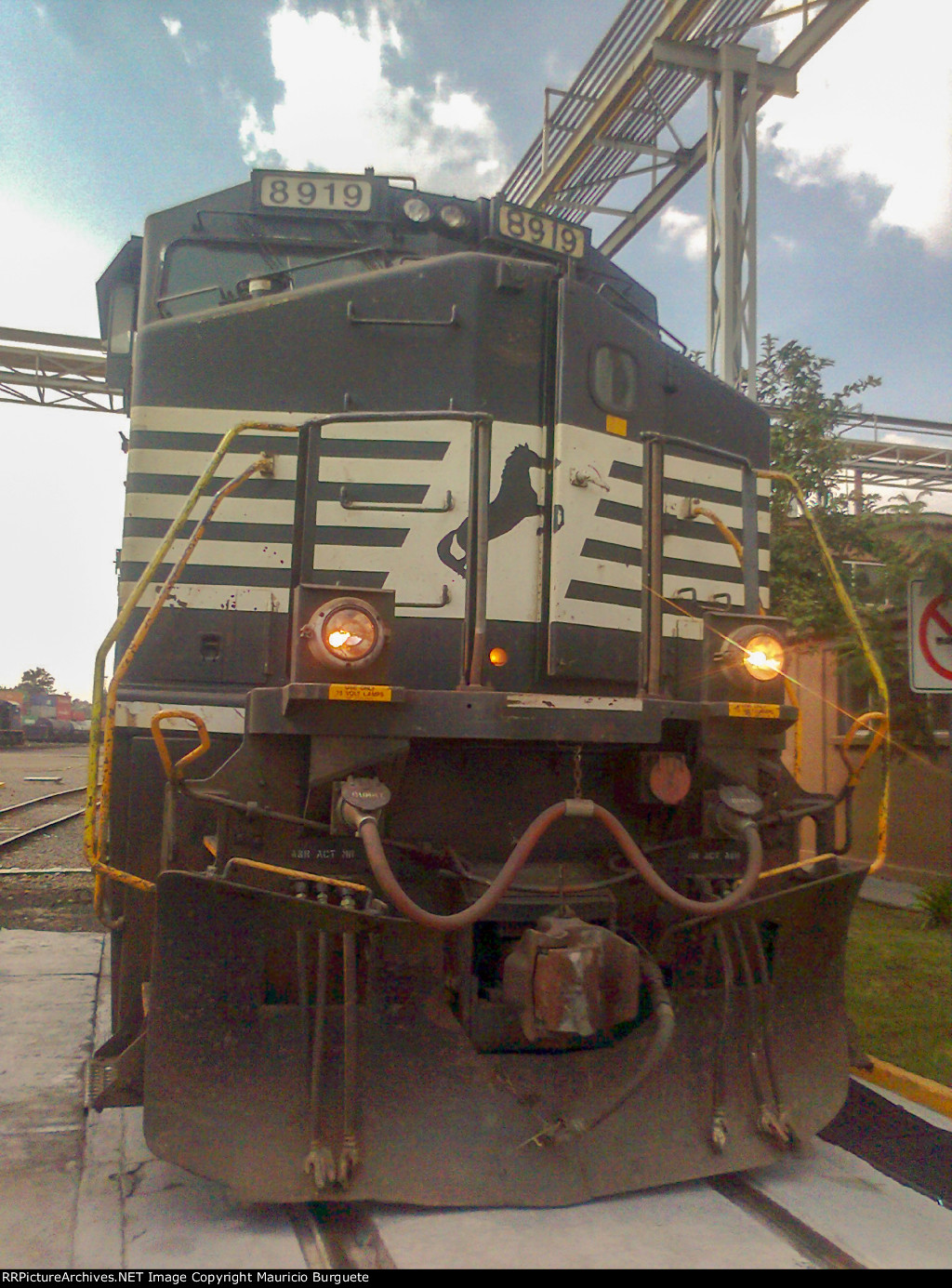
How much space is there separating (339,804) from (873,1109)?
2.71 m

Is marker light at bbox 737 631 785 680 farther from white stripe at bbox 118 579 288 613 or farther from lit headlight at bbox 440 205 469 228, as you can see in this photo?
lit headlight at bbox 440 205 469 228

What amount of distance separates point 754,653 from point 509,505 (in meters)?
1.01

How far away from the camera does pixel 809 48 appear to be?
11789 millimetres

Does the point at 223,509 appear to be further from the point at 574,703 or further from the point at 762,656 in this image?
the point at 762,656

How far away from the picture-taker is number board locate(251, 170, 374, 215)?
14.9 ft

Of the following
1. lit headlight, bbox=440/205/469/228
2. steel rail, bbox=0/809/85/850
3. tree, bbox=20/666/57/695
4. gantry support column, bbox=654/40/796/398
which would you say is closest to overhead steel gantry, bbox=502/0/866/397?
gantry support column, bbox=654/40/796/398

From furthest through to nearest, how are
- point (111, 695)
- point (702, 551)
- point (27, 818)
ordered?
point (27, 818)
point (702, 551)
point (111, 695)

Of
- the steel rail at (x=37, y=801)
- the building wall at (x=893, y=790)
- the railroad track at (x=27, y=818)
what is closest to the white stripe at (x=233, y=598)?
the building wall at (x=893, y=790)

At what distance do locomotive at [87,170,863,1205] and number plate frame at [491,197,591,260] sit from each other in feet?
1.42

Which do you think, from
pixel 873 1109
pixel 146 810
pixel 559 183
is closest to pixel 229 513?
pixel 146 810

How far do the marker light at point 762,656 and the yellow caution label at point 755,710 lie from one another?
0.36 feet

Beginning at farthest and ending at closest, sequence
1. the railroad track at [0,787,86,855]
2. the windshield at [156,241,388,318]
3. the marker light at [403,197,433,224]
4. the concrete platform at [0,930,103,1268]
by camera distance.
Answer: the railroad track at [0,787,86,855]
the marker light at [403,197,433,224]
the windshield at [156,241,388,318]
the concrete platform at [0,930,103,1268]

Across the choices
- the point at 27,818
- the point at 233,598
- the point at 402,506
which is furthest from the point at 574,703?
Answer: the point at 27,818

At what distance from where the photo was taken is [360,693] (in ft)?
9.69
